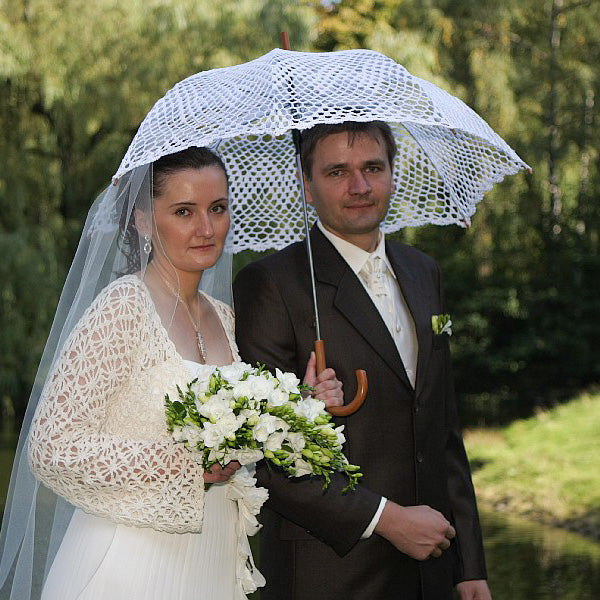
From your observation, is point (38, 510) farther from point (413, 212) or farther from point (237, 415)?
point (413, 212)

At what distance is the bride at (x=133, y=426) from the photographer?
8.89ft

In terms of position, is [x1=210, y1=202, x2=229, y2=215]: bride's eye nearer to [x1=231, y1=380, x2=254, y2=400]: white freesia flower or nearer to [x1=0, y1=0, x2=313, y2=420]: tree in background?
[x1=231, y1=380, x2=254, y2=400]: white freesia flower

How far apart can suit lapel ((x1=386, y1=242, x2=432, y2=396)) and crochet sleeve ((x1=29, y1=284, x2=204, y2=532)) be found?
0.79 m

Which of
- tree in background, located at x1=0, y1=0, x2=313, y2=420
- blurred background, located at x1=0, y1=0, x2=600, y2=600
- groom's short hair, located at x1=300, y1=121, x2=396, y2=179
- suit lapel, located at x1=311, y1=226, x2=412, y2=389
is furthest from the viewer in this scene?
tree in background, located at x1=0, y1=0, x2=313, y2=420

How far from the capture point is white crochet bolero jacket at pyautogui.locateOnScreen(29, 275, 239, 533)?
268 cm

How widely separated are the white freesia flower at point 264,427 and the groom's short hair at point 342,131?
100 centimetres

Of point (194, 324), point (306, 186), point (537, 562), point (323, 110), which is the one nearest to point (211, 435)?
point (194, 324)

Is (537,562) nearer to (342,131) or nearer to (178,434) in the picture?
(342,131)

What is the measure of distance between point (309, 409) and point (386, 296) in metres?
0.76

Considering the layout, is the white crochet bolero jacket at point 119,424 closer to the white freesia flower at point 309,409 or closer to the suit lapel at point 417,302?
the white freesia flower at point 309,409

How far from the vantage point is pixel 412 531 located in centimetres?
291

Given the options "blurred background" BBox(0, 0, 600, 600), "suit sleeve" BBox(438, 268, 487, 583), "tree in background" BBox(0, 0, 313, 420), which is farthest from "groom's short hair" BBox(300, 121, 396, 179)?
"tree in background" BBox(0, 0, 313, 420)

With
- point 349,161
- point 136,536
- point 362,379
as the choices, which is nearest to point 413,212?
point 349,161

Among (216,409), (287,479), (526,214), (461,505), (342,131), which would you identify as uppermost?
(526,214)
